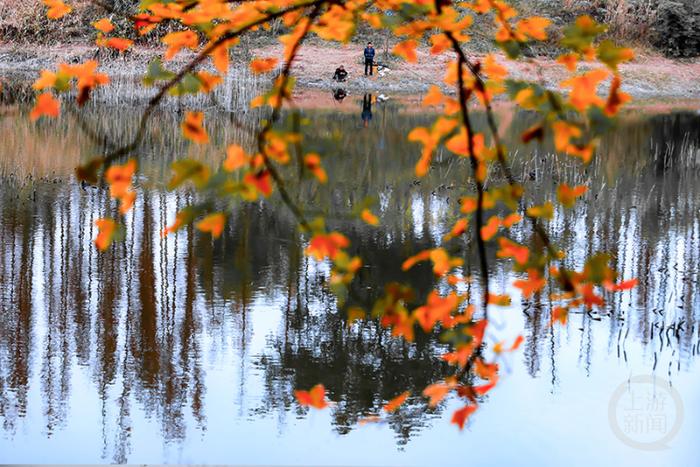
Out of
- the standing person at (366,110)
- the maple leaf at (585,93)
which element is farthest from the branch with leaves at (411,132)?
the standing person at (366,110)

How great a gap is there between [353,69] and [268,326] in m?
18.4

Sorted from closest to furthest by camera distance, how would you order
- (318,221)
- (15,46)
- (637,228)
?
(318,221) → (637,228) → (15,46)

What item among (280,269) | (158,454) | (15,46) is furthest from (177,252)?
(15,46)

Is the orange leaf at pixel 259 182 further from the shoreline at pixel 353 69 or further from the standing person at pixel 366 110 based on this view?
the shoreline at pixel 353 69

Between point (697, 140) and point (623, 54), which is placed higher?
point (623, 54)

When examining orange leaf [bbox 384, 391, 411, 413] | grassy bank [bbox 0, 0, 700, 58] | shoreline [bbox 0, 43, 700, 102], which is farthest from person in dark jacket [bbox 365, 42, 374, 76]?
orange leaf [bbox 384, 391, 411, 413]

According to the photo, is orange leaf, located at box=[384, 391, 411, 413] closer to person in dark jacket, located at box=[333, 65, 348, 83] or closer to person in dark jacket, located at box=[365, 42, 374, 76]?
person in dark jacket, located at box=[365, 42, 374, 76]

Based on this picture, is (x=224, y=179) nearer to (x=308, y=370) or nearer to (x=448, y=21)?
(x=448, y=21)

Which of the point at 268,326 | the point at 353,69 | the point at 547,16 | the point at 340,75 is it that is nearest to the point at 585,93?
the point at 268,326

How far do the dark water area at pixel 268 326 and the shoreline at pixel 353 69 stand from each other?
11.7 m

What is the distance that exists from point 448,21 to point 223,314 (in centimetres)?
581

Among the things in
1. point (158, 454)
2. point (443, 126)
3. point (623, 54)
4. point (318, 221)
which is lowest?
point (158, 454)

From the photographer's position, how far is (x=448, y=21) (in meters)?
2.24

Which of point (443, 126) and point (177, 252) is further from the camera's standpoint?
point (177, 252)
